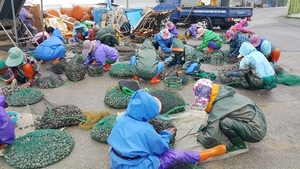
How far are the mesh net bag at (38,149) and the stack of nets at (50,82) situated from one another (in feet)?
7.98

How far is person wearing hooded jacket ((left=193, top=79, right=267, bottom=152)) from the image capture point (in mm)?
3312

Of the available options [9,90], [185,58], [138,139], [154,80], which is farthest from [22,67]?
[138,139]

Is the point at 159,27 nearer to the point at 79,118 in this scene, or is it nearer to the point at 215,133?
the point at 79,118

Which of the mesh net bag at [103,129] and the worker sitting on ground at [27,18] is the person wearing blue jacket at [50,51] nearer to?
the worker sitting on ground at [27,18]

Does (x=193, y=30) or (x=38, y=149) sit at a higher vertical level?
(x=193, y=30)

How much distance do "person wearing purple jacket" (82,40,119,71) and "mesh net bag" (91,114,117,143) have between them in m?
3.06

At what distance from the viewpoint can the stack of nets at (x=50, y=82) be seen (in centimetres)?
598

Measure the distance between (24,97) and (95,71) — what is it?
6.53 ft

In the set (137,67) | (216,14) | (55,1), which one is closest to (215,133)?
(137,67)

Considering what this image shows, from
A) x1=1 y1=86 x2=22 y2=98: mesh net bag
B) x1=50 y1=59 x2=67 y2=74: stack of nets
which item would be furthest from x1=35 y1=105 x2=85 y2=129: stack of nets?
x1=50 y1=59 x2=67 y2=74: stack of nets

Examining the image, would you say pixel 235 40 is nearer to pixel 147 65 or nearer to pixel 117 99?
pixel 147 65

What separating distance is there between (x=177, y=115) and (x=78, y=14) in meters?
11.8

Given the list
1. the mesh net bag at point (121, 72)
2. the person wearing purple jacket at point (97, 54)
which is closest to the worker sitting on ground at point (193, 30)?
the person wearing purple jacket at point (97, 54)

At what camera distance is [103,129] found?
12.6ft
